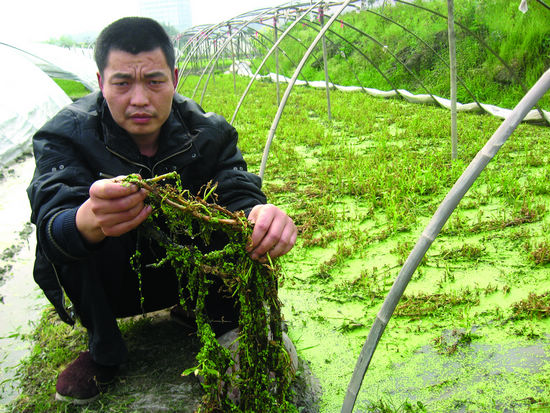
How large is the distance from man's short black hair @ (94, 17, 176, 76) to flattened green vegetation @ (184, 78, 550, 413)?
51.4 inches

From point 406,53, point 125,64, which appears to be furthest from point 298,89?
point 125,64

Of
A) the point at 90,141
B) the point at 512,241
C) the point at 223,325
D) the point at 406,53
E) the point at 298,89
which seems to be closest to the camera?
the point at 90,141

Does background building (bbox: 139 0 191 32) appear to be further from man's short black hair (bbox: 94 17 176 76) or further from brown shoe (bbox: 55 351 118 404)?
brown shoe (bbox: 55 351 118 404)

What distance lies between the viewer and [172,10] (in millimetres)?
101562

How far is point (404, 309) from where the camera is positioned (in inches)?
82.4

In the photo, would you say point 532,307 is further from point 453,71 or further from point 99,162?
point 453,71

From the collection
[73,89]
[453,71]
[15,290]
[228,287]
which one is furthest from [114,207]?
[73,89]

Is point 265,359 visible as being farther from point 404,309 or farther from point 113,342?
point 404,309

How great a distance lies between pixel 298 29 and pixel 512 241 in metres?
16.8

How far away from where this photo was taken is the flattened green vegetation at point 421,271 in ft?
5.43

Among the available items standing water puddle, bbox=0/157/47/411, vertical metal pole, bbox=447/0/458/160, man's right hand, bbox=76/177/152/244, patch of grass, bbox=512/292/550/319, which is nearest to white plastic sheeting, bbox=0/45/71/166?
standing water puddle, bbox=0/157/47/411

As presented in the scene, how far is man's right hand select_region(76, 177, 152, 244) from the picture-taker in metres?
1.11

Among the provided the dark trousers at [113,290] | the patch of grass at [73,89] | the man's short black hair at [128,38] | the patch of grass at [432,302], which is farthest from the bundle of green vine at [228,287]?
the patch of grass at [73,89]

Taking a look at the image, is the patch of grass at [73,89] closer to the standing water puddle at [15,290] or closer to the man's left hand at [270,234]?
the standing water puddle at [15,290]
